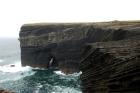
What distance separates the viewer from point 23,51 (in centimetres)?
9156

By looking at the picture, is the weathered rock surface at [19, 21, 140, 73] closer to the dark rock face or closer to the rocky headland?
the rocky headland

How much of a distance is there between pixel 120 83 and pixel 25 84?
152 feet

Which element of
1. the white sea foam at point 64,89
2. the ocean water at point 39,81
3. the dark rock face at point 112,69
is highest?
the dark rock face at point 112,69

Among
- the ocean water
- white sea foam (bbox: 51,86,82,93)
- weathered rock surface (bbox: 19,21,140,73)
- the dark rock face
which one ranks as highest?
the dark rock face

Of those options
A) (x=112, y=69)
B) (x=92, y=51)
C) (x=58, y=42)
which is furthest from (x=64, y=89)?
(x=112, y=69)

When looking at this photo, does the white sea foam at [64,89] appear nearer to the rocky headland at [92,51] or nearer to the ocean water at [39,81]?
the ocean water at [39,81]

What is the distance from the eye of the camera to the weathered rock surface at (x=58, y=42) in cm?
7675

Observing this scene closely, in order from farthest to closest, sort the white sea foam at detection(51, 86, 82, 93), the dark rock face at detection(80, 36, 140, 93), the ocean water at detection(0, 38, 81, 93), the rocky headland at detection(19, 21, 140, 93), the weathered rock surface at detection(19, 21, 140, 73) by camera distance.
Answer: the weathered rock surface at detection(19, 21, 140, 73) → the ocean water at detection(0, 38, 81, 93) → the white sea foam at detection(51, 86, 82, 93) → the rocky headland at detection(19, 21, 140, 93) → the dark rock face at detection(80, 36, 140, 93)

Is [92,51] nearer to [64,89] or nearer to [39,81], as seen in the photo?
[64,89]

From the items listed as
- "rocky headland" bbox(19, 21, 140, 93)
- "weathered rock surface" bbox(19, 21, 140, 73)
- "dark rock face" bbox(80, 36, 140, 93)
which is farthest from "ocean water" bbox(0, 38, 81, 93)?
"dark rock face" bbox(80, 36, 140, 93)

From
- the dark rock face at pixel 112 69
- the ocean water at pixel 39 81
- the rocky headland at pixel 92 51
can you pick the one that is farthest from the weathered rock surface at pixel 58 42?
the dark rock face at pixel 112 69

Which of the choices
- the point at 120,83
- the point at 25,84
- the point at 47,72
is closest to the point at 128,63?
the point at 120,83

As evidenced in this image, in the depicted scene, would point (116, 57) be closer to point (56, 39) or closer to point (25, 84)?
point (25, 84)

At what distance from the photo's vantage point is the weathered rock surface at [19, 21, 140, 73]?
76.8 meters
